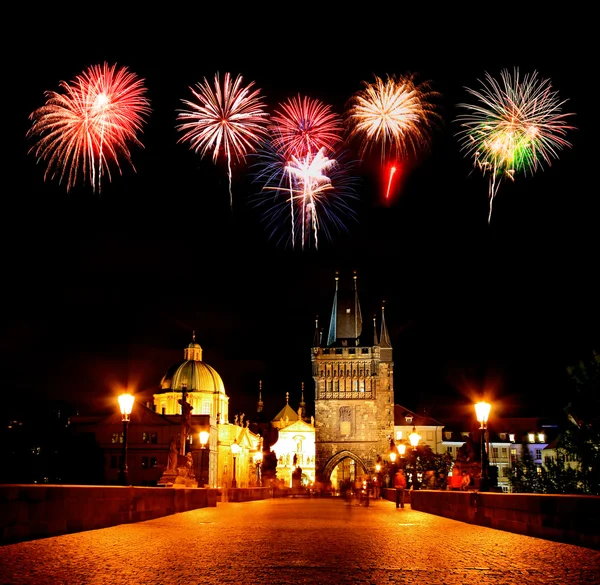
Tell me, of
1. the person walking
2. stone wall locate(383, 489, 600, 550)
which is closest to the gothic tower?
the person walking

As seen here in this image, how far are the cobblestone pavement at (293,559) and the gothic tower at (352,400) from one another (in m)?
78.8

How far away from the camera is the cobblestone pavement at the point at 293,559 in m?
7.38

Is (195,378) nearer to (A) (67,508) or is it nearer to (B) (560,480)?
(B) (560,480)

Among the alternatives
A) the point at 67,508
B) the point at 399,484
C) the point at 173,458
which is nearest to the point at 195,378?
the point at 173,458

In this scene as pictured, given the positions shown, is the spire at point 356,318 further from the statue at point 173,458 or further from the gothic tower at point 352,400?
the statue at point 173,458

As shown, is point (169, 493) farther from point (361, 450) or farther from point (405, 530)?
point (361, 450)

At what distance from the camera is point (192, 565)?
8.51m

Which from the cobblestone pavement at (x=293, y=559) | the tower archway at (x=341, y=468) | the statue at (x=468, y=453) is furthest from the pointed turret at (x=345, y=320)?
the cobblestone pavement at (x=293, y=559)

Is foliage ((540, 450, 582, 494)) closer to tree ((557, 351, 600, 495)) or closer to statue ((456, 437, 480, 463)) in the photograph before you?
tree ((557, 351, 600, 495))

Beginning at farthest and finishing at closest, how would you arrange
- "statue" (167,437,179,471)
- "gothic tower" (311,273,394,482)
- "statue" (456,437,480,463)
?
1. "gothic tower" (311,273,394,482)
2. "statue" (167,437,179,471)
3. "statue" (456,437,480,463)

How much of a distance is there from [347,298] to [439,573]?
9469 cm

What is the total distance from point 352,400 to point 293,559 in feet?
279

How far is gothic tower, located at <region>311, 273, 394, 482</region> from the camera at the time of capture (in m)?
91.6

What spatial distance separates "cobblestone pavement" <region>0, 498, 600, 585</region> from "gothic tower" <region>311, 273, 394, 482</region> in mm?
78820
